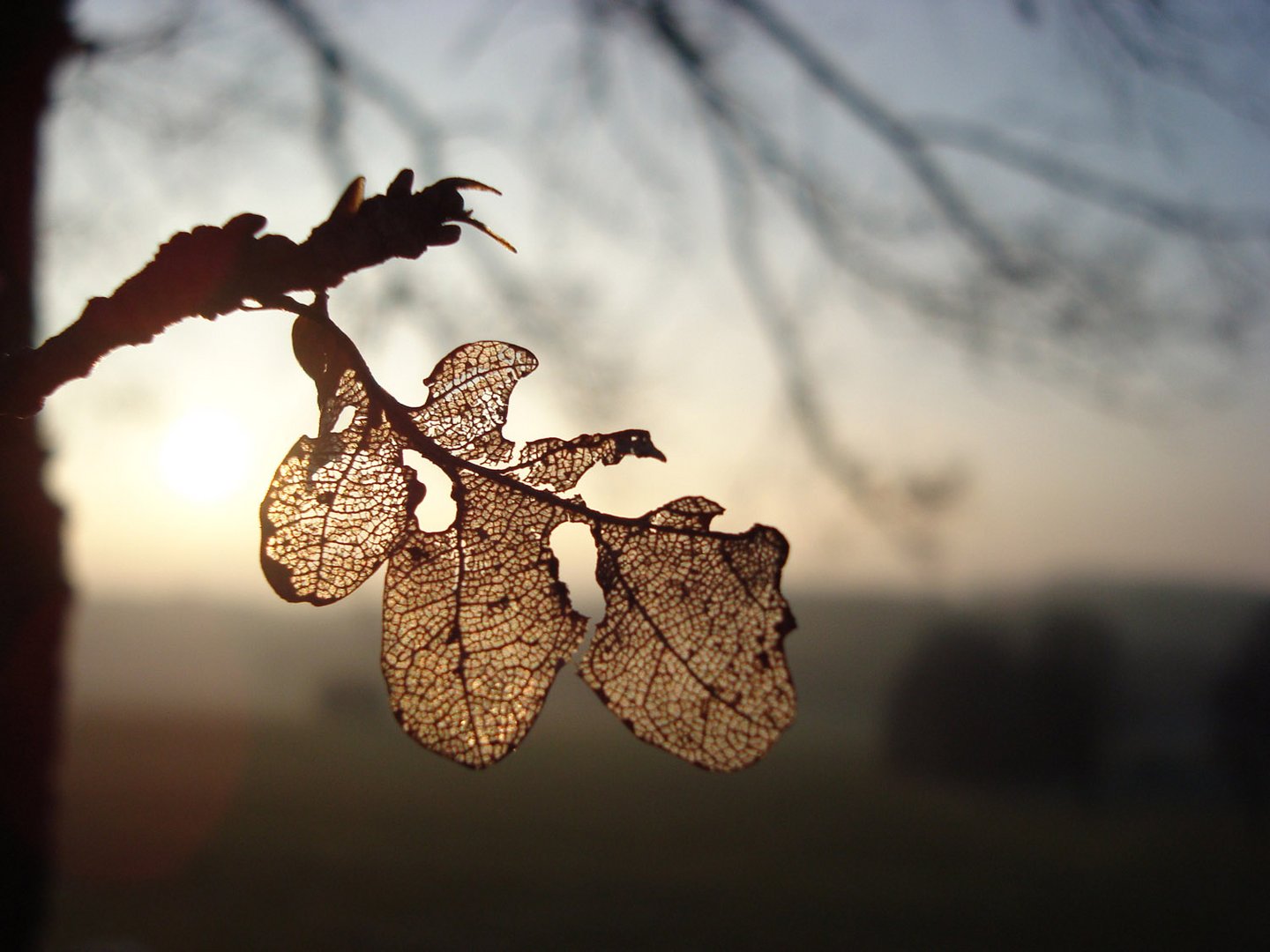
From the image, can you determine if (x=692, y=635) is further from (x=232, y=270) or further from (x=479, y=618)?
(x=232, y=270)

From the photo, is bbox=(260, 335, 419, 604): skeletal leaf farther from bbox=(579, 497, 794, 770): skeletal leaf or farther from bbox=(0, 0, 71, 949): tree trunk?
bbox=(0, 0, 71, 949): tree trunk

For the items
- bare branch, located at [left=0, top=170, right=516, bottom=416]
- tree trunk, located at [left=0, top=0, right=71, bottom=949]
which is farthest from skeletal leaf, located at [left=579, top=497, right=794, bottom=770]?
tree trunk, located at [left=0, top=0, right=71, bottom=949]

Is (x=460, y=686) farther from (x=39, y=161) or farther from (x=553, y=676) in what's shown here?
(x=39, y=161)

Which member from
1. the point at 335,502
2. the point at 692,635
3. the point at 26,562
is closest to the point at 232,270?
the point at 335,502

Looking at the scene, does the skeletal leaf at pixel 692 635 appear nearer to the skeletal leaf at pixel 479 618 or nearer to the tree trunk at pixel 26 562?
the skeletal leaf at pixel 479 618

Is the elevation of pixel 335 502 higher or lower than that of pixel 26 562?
lower
